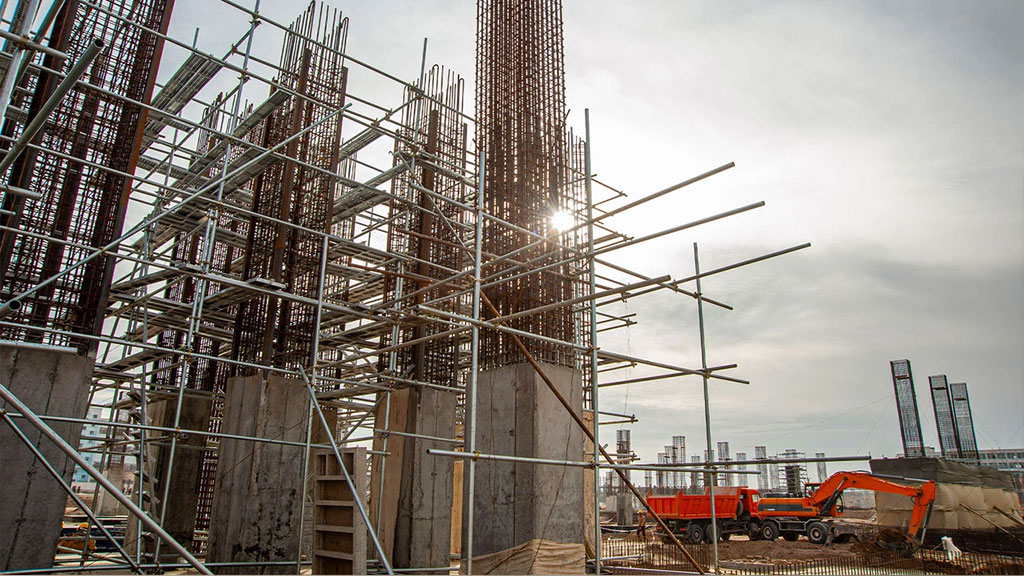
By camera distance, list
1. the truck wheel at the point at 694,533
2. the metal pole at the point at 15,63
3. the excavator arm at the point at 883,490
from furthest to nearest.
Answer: the truck wheel at the point at 694,533
the excavator arm at the point at 883,490
the metal pole at the point at 15,63

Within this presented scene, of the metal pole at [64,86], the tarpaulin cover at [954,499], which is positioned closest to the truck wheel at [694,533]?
the tarpaulin cover at [954,499]

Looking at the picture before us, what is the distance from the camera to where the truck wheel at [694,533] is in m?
23.7

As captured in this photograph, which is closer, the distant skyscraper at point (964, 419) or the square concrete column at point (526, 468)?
the square concrete column at point (526, 468)

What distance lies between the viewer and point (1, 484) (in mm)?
8461

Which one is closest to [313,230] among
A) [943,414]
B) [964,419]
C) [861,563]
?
[861,563]

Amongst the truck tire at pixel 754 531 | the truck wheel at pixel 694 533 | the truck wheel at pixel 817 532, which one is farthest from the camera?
the truck tire at pixel 754 531

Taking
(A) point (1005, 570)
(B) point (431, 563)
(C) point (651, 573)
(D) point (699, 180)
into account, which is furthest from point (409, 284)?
(A) point (1005, 570)

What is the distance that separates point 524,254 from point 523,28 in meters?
5.15

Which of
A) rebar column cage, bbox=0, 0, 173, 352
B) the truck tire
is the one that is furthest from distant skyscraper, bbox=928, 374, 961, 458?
rebar column cage, bbox=0, 0, 173, 352

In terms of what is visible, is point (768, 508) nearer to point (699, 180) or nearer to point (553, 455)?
point (553, 455)

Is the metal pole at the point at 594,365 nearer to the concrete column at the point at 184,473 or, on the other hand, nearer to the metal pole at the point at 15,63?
the metal pole at the point at 15,63

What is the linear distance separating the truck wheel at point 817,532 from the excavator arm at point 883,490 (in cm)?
61

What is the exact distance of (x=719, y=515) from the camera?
941 inches

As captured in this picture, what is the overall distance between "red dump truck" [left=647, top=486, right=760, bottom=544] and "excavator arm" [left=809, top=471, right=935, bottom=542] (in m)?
2.35
